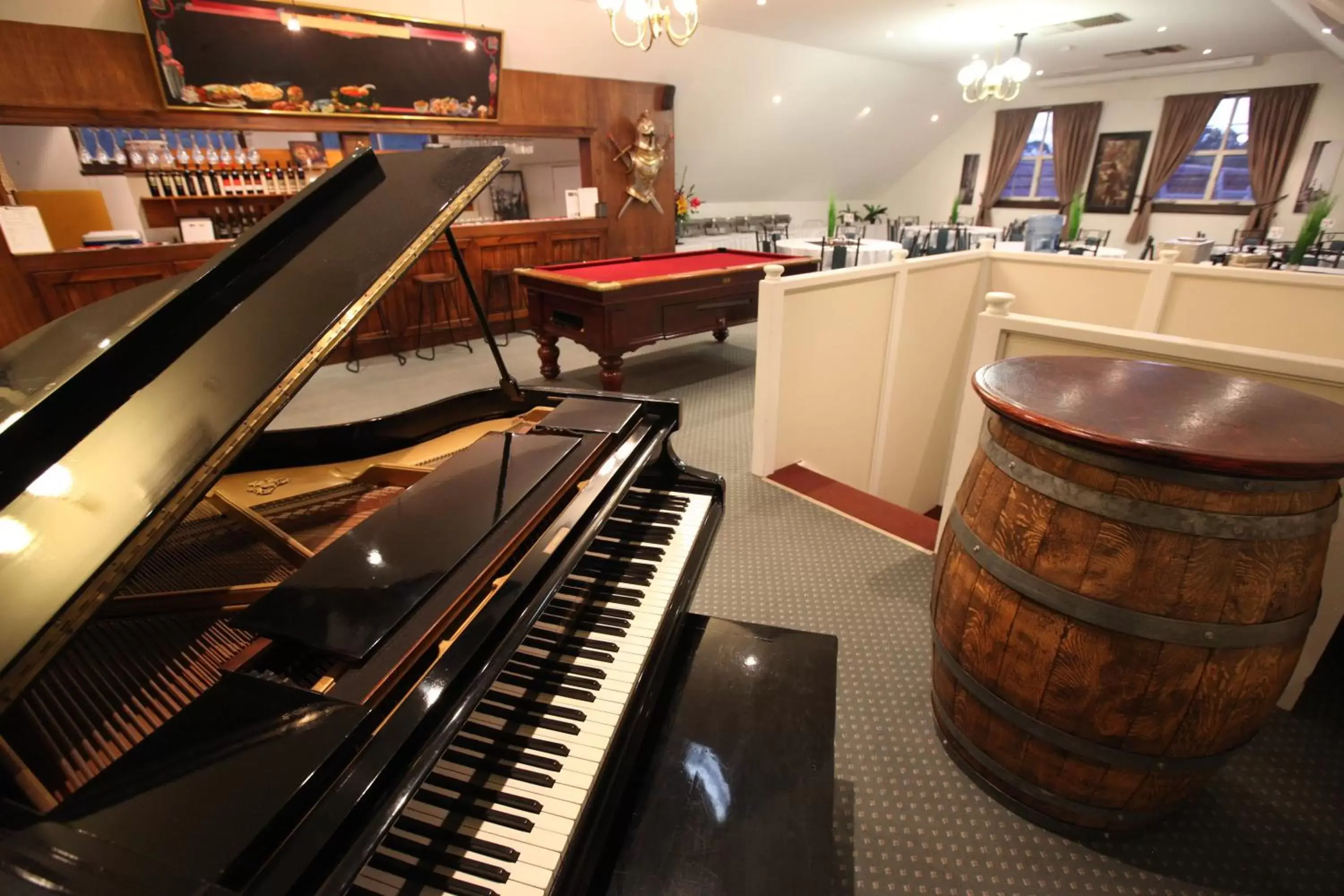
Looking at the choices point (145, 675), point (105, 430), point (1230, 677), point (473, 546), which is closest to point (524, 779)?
point (473, 546)

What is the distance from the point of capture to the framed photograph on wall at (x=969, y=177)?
36.9ft

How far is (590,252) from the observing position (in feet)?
21.7

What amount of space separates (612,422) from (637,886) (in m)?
1.02

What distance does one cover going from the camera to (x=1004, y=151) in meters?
10.7

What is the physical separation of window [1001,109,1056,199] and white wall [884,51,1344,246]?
0.29 metres

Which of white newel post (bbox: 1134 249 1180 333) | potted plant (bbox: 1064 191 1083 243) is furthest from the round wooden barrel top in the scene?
potted plant (bbox: 1064 191 1083 243)

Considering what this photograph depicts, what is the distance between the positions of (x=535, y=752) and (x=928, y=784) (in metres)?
1.19

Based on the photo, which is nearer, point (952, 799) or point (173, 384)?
point (173, 384)

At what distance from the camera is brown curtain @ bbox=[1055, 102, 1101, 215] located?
31.3 feet

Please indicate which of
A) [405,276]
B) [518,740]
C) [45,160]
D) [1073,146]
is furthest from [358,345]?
[1073,146]

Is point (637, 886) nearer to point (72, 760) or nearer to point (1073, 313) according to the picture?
point (72, 760)

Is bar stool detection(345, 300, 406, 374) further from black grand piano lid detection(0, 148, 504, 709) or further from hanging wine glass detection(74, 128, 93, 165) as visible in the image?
black grand piano lid detection(0, 148, 504, 709)

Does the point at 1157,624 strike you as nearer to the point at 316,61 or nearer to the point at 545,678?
the point at 545,678

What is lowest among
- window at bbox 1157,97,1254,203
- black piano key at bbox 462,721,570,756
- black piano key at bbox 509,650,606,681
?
black piano key at bbox 462,721,570,756
